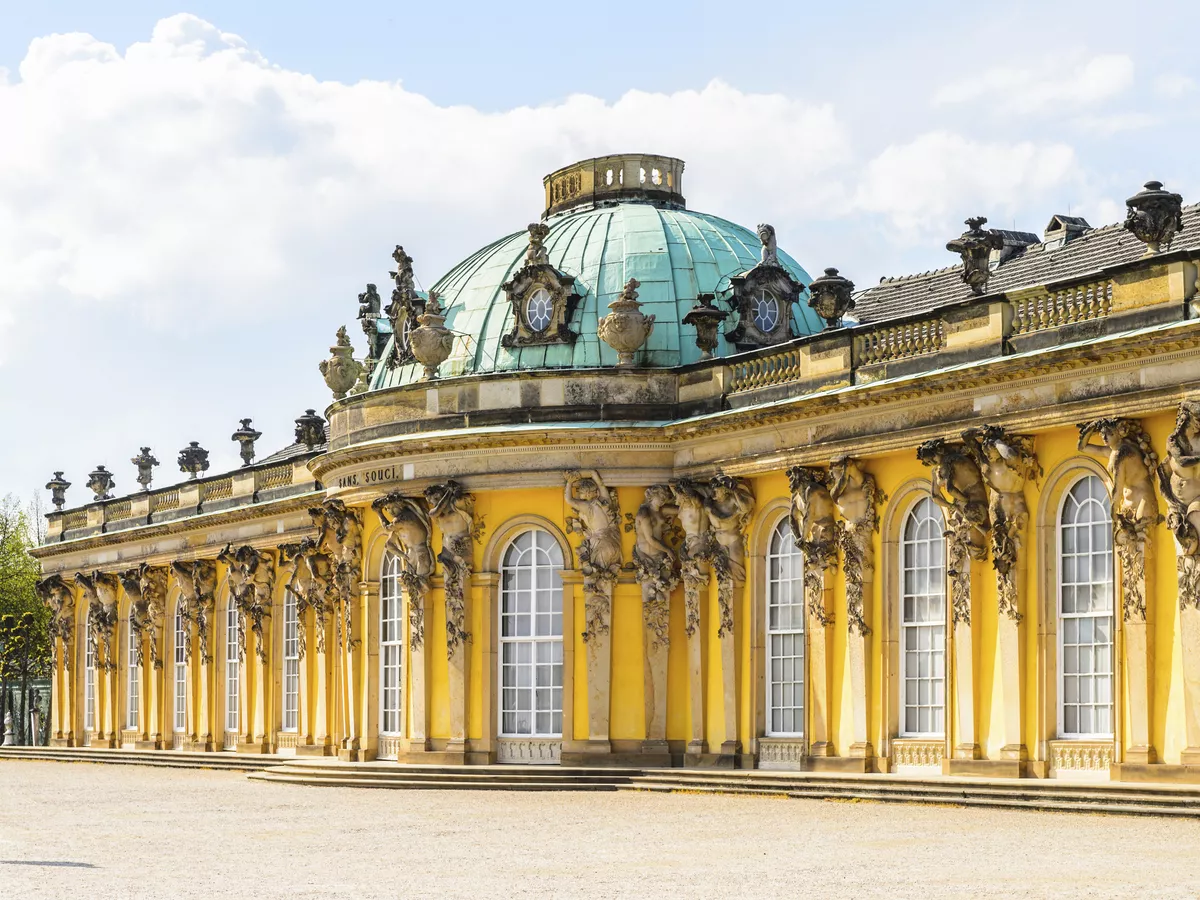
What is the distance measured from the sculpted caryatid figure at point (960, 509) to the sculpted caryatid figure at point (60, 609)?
34632 mm

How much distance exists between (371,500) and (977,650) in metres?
12.8

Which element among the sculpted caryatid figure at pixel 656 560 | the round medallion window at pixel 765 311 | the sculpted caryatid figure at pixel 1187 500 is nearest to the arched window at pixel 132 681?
the sculpted caryatid figure at pixel 656 560

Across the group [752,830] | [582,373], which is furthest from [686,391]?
[752,830]

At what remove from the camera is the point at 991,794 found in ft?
84.1

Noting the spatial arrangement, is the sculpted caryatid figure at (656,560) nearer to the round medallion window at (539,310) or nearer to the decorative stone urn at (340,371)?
the round medallion window at (539,310)

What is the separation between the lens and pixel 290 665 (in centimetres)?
4572

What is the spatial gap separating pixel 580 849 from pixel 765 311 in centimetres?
1753

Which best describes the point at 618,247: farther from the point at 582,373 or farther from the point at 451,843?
the point at 451,843

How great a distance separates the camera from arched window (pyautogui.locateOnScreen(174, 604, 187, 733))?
5047cm

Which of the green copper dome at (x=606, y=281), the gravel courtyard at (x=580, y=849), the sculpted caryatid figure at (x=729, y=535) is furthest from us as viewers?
the green copper dome at (x=606, y=281)

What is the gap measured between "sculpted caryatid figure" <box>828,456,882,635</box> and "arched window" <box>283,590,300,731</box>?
18.0 m

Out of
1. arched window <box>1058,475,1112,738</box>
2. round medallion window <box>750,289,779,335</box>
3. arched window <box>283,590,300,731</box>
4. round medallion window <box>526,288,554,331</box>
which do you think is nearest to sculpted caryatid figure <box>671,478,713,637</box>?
round medallion window <box>750,289,779,335</box>

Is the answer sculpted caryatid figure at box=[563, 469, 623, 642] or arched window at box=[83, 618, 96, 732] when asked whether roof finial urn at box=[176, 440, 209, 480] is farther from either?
sculpted caryatid figure at box=[563, 469, 623, 642]

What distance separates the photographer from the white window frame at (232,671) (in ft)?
157
